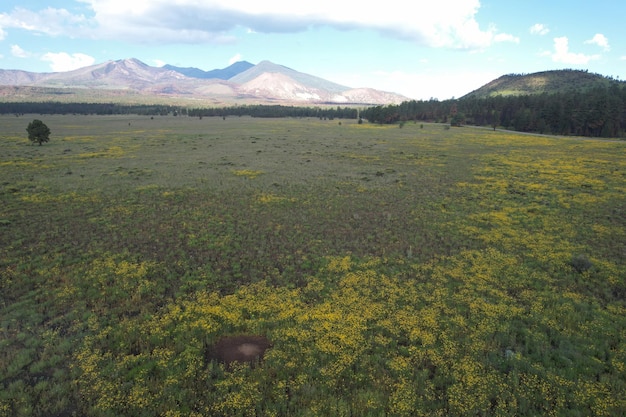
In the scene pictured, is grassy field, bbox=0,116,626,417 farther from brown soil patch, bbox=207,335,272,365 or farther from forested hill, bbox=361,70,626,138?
forested hill, bbox=361,70,626,138

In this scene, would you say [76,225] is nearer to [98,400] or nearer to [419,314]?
[98,400]

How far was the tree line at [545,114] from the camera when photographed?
317 feet

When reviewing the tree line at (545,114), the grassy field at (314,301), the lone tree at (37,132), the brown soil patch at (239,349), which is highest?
the tree line at (545,114)

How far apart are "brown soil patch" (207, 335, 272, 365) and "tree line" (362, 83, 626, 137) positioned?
121927 mm

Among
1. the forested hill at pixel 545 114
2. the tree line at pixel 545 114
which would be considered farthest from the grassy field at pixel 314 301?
the tree line at pixel 545 114

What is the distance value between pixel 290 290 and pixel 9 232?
65.8ft

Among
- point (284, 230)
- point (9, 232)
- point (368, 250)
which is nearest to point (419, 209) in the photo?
point (368, 250)

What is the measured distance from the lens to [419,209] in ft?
94.4

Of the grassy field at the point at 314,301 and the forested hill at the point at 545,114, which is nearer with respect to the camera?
the grassy field at the point at 314,301

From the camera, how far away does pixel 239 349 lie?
11992mm

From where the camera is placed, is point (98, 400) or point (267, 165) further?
point (267, 165)

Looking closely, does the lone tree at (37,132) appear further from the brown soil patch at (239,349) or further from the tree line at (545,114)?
the tree line at (545,114)

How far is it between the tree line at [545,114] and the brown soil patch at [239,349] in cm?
12193

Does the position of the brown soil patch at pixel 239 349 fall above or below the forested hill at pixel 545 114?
below
